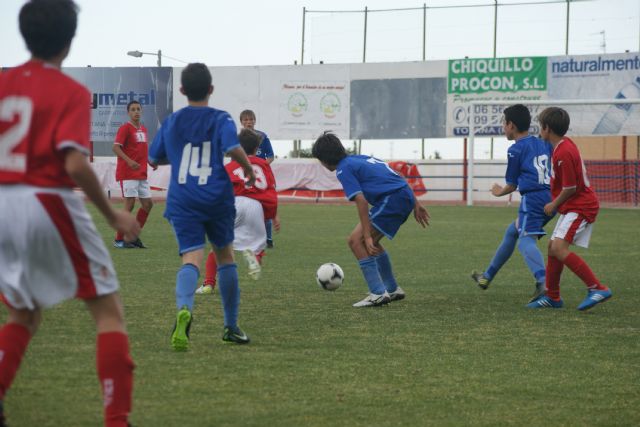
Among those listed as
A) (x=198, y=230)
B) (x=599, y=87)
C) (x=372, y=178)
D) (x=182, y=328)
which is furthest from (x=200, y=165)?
(x=599, y=87)

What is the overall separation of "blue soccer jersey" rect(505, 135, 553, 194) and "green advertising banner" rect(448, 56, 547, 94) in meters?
26.5

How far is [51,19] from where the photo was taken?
12.0ft

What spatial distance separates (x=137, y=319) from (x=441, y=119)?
29.8m

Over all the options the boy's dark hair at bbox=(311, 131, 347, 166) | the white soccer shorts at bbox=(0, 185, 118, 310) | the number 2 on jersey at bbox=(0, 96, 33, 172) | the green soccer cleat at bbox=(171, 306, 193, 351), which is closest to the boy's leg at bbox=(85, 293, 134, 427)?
the white soccer shorts at bbox=(0, 185, 118, 310)

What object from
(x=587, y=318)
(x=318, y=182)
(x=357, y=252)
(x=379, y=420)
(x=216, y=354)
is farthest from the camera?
(x=318, y=182)

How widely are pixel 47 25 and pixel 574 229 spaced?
17.7ft

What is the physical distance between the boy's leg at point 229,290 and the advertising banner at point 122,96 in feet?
110

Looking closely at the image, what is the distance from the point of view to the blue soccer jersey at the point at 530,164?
8.68 meters

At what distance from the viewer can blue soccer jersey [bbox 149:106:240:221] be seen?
5836 millimetres

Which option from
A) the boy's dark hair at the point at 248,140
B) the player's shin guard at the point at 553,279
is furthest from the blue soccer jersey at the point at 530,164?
the boy's dark hair at the point at 248,140

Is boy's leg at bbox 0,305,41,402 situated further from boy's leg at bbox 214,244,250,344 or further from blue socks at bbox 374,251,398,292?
blue socks at bbox 374,251,398,292

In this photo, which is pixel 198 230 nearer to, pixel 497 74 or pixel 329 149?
pixel 329 149

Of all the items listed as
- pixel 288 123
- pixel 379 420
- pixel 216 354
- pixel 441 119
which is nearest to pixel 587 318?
pixel 216 354

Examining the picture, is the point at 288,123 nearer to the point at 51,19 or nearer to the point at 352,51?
the point at 352,51
